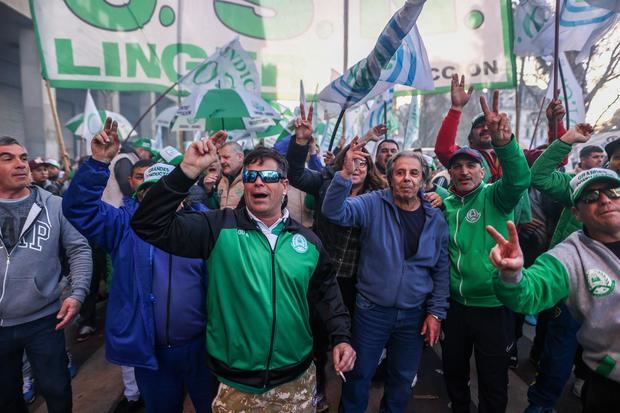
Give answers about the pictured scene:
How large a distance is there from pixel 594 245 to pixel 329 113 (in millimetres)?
4723

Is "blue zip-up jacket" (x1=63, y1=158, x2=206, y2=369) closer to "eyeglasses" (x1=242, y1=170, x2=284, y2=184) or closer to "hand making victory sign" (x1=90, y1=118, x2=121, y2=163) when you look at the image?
"hand making victory sign" (x1=90, y1=118, x2=121, y2=163)

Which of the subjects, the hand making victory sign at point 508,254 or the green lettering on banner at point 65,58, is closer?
the hand making victory sign at point 508,254

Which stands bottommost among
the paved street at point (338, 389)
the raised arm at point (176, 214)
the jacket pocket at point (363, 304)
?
the paved street at point (338, 389)

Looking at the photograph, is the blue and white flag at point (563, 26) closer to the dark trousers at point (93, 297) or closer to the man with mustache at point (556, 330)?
Answer: the man with mustache at point (556, 330)

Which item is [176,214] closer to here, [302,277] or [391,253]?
[302,277]

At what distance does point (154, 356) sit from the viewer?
79.9 inches

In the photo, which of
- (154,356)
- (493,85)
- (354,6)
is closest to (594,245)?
(154,356)

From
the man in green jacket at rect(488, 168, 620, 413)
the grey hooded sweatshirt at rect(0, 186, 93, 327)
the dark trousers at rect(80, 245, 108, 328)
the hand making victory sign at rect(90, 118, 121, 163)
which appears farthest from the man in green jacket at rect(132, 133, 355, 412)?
the dark trousers at rect(80, 245, 108, 328)

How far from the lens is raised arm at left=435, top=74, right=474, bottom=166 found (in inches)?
119

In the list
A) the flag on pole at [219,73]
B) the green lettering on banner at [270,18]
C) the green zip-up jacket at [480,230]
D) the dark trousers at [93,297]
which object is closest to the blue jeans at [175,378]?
the green zip-up jacket at [480,230]

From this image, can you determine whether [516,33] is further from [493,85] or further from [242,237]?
[242,237]

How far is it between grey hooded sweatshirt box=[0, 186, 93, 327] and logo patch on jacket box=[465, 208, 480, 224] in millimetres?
2661

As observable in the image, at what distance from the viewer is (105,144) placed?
177cm

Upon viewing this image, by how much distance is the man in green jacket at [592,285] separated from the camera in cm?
167
